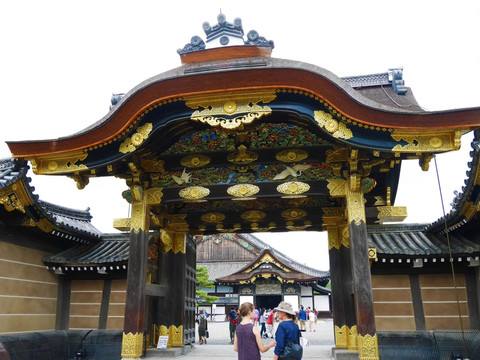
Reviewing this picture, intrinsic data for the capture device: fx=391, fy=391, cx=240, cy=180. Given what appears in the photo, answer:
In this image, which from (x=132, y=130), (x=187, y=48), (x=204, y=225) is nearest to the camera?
(x=132, y=130)

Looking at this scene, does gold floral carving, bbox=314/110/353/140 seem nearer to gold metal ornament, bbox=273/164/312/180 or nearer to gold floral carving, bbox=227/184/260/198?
gold metal ornament, bbox=273/164/312/180

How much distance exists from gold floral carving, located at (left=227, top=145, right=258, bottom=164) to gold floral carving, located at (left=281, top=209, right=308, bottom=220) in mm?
2564

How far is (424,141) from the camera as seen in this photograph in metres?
6.81

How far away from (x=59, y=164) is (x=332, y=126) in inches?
213

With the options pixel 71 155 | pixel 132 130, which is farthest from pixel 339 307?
pixel 71 155

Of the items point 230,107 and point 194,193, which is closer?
point 230,107

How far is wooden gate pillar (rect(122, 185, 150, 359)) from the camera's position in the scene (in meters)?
7.42

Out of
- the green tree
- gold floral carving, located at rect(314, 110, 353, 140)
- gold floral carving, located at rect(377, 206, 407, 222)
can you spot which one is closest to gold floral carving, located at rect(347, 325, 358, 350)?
gold floral carving, located at rect(377, 206, 407, 222)

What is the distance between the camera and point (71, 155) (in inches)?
306

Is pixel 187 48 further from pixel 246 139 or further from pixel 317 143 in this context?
pixel 317 143

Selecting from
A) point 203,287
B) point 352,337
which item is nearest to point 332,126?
point 352,337

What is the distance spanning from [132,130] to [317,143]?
3.63 meters

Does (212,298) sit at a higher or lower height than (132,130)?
lower

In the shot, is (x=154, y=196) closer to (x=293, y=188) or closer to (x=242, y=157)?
(x=242, y=157)
